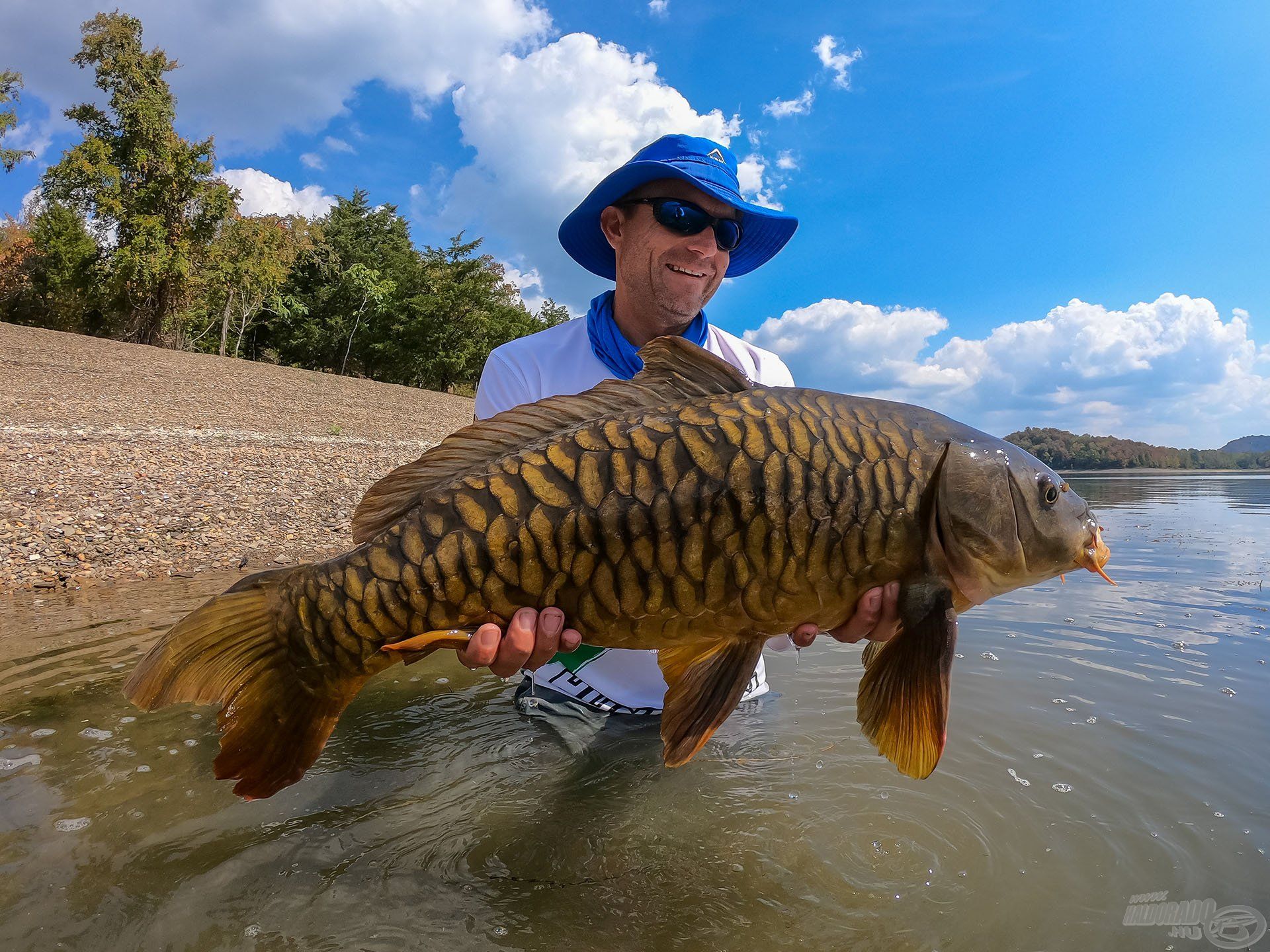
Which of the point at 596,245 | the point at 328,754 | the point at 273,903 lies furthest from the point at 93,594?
the point at 596,245

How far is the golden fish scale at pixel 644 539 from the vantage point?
2.08 meters

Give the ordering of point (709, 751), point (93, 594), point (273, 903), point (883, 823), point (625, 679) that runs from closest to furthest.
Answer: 1. point (273, 903)
2. point (883, 823)
3. point (625, 679)
4. point (709, 751)
5. point (93, 594)

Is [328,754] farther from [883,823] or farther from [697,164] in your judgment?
[697,164]

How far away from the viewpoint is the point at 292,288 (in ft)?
133

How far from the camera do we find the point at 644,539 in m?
2.08

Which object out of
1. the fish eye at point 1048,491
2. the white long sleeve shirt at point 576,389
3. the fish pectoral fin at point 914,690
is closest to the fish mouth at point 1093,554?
the fish eye at point 1048,491

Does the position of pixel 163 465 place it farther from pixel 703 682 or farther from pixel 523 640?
pixel 703 682

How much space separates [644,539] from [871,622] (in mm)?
761

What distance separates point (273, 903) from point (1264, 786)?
15.1 feet

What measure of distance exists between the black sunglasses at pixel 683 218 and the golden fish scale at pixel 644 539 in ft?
5.22

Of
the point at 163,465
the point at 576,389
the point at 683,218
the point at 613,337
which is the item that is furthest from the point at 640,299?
the point at 163,465

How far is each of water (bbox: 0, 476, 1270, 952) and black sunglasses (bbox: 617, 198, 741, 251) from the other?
Answer: 2518 mm

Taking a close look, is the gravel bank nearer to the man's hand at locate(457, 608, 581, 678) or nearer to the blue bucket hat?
the blue bucket hat

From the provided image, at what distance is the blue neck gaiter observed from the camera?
3557 millimetres
